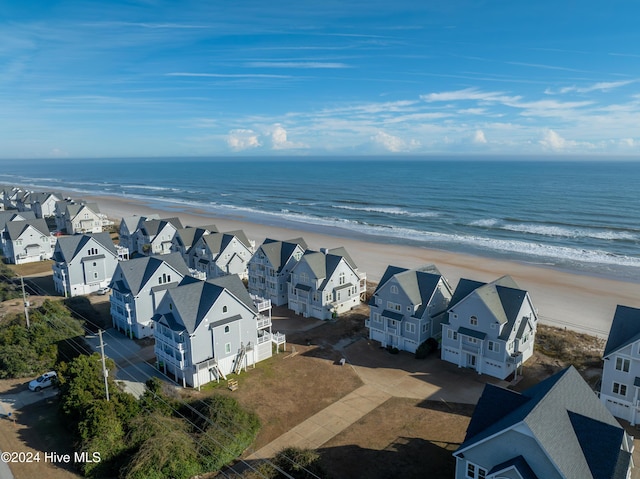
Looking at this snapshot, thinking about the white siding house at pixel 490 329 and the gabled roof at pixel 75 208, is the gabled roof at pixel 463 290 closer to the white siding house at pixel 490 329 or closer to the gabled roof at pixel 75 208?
the white siding house at pixel 490 329

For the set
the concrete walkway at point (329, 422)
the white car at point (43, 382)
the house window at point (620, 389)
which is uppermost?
the house window at point (620, 389)

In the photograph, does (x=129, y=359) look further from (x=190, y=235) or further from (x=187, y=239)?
(x=190, y=235)

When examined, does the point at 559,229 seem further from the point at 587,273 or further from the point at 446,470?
the point at 446,470

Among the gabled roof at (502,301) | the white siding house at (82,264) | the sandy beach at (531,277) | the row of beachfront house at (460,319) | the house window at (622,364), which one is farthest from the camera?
the white siding house at (82,264)

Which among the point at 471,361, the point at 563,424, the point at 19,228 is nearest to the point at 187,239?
the point at 19,228

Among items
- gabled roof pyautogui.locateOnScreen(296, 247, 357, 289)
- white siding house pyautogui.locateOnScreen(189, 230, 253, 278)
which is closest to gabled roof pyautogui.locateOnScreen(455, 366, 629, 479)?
gabled roof pyautogui.locateOnScreen(296, 247, 357, 289)

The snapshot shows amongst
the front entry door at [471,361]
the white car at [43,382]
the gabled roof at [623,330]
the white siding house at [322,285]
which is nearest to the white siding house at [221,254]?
the white siding house at [322,285]

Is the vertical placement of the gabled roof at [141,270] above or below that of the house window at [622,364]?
above

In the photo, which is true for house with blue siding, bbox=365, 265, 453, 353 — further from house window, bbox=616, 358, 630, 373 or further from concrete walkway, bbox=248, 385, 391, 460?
house window, bbox=616, 358, 630, 373
